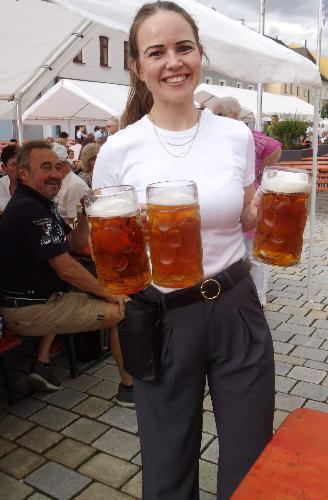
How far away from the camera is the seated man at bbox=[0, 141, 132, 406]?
2811 millimetres

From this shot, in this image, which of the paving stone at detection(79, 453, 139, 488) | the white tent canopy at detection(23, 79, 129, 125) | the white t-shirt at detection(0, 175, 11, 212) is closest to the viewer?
the paving stone at detection(79, 453, 139, 488)

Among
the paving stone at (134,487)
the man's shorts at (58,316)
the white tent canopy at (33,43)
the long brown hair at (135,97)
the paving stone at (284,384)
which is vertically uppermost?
the white tent canopy at (33,43)

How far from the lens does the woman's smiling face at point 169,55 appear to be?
125 centimetres

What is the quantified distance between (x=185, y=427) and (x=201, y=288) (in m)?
0.42

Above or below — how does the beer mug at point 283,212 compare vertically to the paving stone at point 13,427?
above

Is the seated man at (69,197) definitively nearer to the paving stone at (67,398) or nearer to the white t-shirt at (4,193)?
the white t-shirt at (4,193)

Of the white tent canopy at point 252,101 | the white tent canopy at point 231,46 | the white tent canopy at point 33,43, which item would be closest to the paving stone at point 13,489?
the white tent canopy at point 231,46

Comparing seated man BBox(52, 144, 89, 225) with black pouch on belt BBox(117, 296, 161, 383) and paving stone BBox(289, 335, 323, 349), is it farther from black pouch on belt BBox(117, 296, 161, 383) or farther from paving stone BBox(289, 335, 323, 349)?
black pouch on belt BBox(117, 296, 161, 383)

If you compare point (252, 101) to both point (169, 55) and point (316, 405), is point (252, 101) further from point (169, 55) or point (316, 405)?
point (169, 55)

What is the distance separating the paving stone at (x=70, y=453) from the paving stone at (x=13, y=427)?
26 cm

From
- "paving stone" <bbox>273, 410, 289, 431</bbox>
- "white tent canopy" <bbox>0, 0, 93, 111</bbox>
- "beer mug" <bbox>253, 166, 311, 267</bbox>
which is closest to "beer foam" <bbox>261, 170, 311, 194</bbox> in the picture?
"beer mug" <bbox>253, 166, 311, 267</bbox>

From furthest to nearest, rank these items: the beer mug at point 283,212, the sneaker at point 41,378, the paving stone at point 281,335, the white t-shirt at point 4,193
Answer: the white t-shirt at point 4,193
the paving stone at point 281,335
the sneaker at point 41,378
the beer mug at point 283,212

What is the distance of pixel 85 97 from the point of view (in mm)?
11953

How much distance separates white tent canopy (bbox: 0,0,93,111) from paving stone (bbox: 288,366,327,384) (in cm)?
372
